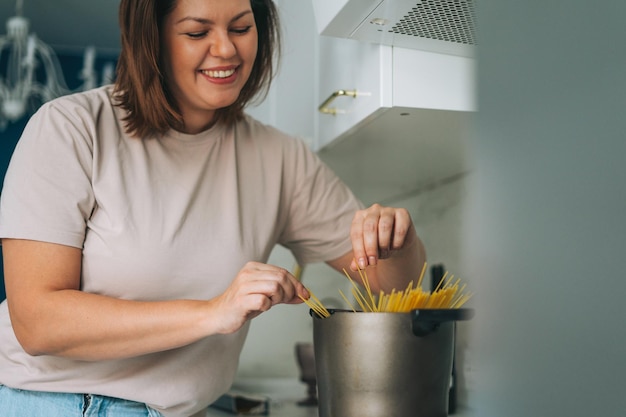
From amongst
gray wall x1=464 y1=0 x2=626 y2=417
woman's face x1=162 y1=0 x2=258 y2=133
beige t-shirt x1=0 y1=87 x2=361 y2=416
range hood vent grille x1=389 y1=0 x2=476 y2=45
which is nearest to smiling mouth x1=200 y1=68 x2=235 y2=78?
woman's face x1=162 y1=0 x2=258 y2=133

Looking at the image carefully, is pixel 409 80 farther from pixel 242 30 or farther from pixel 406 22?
pixel 242 30

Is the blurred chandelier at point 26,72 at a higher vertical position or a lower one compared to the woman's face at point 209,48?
higher

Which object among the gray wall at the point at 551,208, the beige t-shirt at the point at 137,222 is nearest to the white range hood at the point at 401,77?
the beige t-shirt at the point at 137,222

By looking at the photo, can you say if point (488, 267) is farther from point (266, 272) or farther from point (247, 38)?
point (247, 38)

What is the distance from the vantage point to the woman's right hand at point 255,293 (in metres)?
0.73

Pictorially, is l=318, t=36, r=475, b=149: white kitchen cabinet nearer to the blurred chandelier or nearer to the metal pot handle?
the metal pot handle

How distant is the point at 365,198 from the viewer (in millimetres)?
2092

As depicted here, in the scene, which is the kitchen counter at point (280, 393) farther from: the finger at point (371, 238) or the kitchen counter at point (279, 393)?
the finger at point (371, 238)

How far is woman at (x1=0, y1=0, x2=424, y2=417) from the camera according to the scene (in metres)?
0.85

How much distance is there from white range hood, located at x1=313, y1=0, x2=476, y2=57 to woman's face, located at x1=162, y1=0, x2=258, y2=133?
0.15 m

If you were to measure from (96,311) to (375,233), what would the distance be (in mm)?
368

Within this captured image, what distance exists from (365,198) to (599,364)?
185 centimetres

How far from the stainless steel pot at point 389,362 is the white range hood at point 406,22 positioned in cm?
50

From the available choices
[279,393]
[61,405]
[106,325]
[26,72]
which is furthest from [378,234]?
[26,72]
